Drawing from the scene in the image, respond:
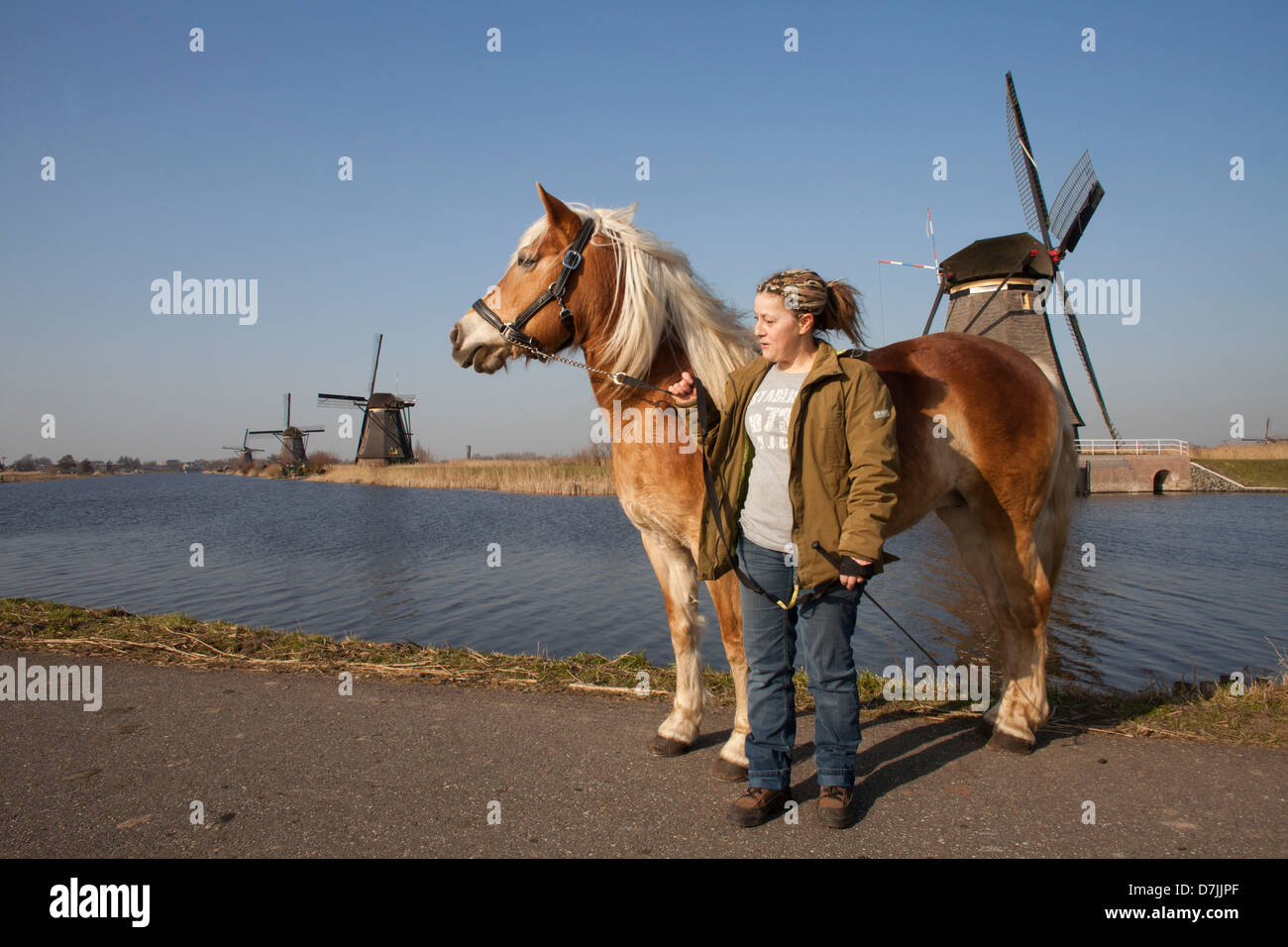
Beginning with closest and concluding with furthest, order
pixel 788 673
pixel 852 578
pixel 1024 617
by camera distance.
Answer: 1. pixel 852 578
2. pixel 788 673
3. pixel 1024 617

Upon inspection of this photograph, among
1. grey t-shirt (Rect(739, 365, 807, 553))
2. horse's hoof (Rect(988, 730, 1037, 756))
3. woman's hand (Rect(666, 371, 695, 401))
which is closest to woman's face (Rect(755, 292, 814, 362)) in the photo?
grey t-shirt (Rect(739, 365, 807, 553))

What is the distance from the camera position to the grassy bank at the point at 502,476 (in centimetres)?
3519

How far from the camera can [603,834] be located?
2.74 metres

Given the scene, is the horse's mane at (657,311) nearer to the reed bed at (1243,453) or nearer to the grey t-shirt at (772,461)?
Answer: the grey t-shirt at (772,461)

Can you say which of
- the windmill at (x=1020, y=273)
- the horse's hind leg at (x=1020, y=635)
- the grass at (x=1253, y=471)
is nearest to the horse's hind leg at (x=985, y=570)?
the horse's hind leg at (x=1020, y=635)

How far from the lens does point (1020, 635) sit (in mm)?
3811

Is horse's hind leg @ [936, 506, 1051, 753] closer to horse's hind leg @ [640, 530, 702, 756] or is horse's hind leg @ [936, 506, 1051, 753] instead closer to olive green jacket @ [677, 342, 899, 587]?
olive green jacket @ [677, 342, 899, 587]

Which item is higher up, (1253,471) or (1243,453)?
(1243,453)

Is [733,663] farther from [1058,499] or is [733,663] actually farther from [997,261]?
[997,261]

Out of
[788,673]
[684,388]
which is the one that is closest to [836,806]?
[788,673]

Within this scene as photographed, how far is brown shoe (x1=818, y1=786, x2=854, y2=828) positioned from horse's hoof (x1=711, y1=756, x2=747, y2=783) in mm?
481

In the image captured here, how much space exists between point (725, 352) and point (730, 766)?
78.9 inches

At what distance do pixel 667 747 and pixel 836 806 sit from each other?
0.97 metres
